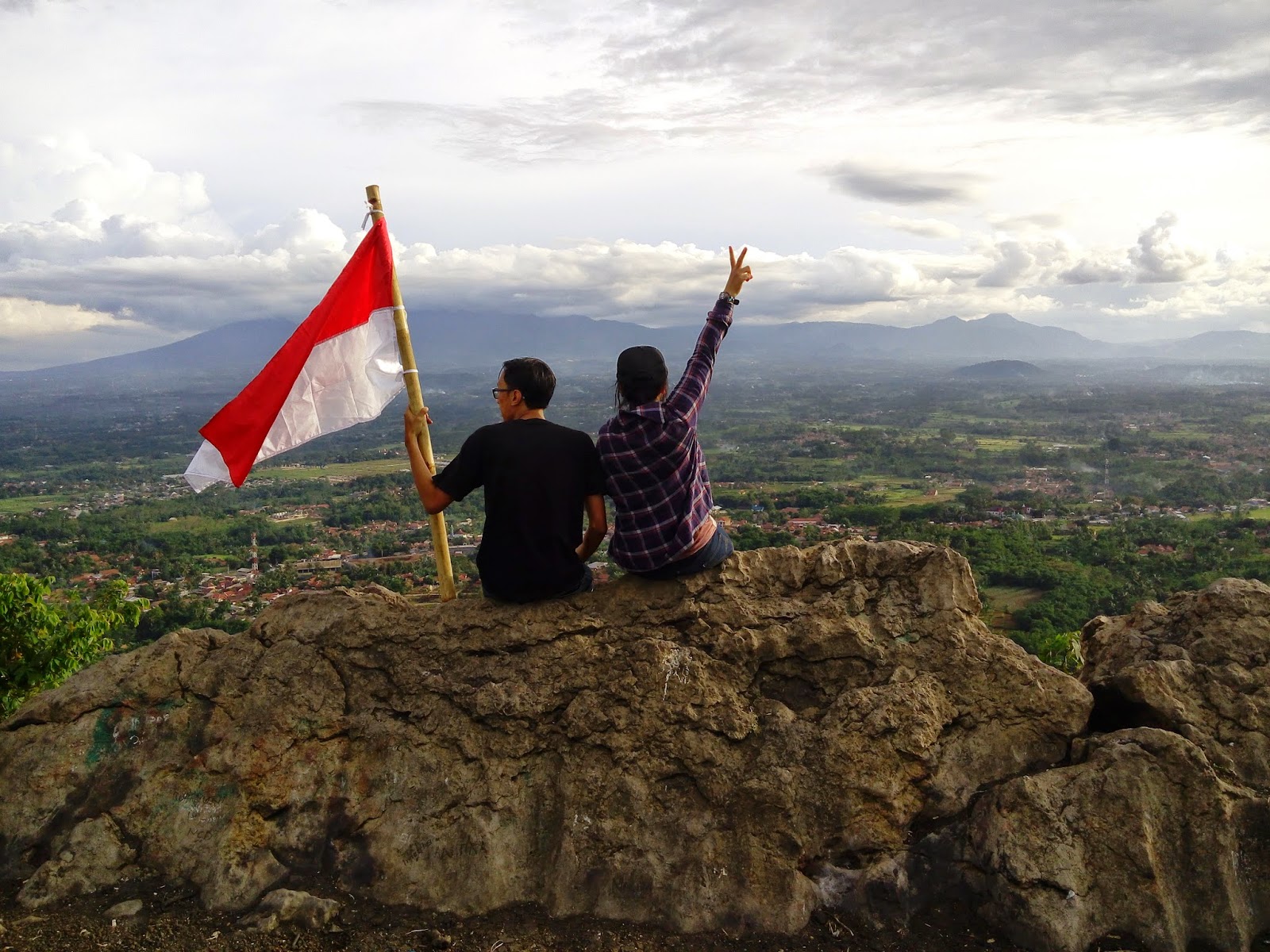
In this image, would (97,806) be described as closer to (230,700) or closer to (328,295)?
(230,700)

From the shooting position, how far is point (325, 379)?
6.33 m

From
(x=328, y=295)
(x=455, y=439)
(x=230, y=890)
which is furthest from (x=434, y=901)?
(x=455, y=439)

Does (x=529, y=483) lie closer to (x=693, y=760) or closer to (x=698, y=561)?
(x=698, y=561)

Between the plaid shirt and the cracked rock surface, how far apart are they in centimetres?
44

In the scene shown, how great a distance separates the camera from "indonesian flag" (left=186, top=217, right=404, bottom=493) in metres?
6.23

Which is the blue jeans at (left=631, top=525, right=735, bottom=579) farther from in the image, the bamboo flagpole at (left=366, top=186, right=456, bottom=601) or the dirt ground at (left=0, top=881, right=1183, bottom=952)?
the dirt ground at (left=0, top=881, right=1183, bottom=952)

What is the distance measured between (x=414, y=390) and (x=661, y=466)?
6.77ft

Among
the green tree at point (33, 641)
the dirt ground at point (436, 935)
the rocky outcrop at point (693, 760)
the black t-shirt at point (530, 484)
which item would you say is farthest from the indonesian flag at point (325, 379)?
the green tree at point (33, 641)

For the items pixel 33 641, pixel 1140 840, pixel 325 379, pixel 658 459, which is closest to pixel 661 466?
pixel 658 459

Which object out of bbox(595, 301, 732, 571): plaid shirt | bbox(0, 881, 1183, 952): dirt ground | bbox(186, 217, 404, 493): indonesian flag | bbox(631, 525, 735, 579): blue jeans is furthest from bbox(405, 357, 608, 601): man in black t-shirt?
bbox(0, 881, 1183, 952): dirt ground

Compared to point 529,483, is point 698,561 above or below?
below

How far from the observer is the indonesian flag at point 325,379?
6.23 metres

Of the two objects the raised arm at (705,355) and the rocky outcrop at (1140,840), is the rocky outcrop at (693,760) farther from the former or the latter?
the raised arm at (705,355)

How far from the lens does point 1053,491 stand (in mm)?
62656
